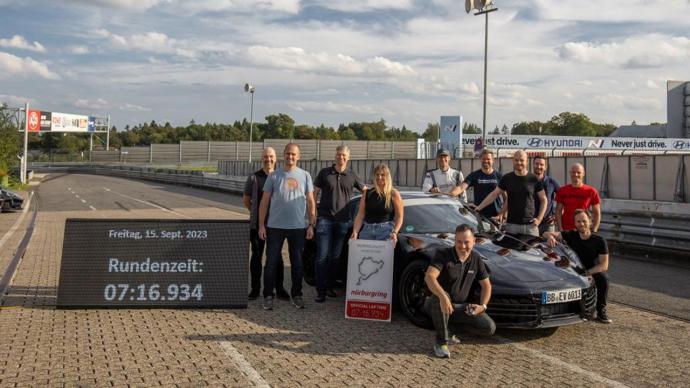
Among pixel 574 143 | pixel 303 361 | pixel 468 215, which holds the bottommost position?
pixel 303 361

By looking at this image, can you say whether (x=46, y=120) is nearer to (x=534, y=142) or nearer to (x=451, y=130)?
(x=451, y=130)

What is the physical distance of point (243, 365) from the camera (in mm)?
4820

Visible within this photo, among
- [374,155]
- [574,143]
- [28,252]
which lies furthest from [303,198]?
[574,143]

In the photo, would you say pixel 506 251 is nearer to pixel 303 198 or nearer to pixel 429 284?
pixel 429 284

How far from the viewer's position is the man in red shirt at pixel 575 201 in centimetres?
707

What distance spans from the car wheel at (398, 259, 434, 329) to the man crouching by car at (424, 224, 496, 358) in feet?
2.05

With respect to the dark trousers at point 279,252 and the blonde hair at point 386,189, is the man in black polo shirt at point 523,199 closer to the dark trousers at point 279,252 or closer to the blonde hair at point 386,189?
the blonde hair at point 386,189

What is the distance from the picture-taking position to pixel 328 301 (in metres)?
7.20

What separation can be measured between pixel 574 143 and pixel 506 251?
60.1 meters

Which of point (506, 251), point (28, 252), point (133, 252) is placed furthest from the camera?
point (28, 252)

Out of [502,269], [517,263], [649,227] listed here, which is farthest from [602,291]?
[649,227]

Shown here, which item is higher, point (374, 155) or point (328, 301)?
point (374, 155)

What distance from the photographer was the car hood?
5.51m

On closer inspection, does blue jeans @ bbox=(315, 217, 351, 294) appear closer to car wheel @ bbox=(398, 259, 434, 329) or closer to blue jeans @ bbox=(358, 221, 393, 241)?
blue jeans @ bbox=(358, 221, 393, 241)
